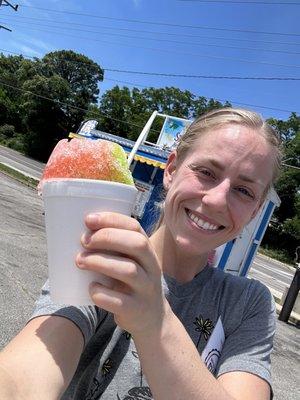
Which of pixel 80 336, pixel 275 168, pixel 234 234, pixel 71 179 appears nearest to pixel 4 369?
pixel 80 336

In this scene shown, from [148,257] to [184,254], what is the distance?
1.84 ft

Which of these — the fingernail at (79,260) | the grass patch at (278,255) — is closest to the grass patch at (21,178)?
the grass patch at (278,255)

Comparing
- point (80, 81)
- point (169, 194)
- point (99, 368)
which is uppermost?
point (80, 81)

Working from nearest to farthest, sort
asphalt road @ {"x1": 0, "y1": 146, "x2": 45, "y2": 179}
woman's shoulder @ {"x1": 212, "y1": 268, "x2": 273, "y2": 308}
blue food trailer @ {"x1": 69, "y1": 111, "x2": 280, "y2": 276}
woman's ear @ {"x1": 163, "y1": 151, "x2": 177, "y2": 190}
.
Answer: woman's shoulder @ {"x1": 212, "y1": 268, "x2": 273, "y2": 308}
woman's ear @ {"x1": 163, "y1": 151, "x2": 177, "y2": 190}
blue food trailer @ {"x1": 69, "y1": 111, "x2": 280, "y2": 276}
asphalt road @ {"x1": 0, "y1": 146, "x2": 45, "y2": 179}

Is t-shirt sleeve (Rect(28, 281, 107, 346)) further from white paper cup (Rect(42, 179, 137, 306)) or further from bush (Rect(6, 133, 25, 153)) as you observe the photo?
bush (Rect(6, 133, 25, 153))

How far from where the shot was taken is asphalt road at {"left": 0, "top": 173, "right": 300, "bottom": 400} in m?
4.61

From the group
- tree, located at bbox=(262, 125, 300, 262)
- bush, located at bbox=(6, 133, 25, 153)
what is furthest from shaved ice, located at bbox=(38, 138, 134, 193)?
bush, located at bbox=(6, 133, 25, 153)

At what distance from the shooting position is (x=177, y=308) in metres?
1.32

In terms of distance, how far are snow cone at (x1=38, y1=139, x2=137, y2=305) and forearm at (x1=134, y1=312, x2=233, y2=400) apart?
152 millimetres

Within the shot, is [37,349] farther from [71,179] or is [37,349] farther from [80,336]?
[71,179]

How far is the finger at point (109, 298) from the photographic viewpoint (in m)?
0.83

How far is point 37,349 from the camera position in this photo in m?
1.03

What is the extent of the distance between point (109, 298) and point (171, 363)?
180 mm

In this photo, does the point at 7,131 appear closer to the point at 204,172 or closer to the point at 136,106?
the point at 136,106
